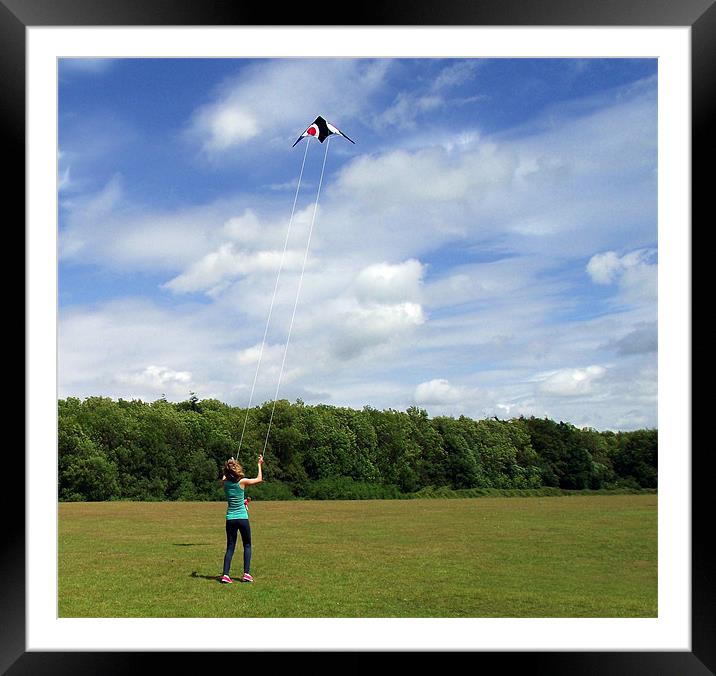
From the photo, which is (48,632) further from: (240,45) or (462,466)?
(462,466)

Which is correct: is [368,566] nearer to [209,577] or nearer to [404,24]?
[209,577]

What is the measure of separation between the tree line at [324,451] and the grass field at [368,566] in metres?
5.42

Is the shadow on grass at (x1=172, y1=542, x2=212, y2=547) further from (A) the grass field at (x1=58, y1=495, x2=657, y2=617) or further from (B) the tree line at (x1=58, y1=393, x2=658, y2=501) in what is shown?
(B) the tree line at (x1=58, y1=393, x2=658, y2=501)

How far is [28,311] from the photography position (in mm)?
3225

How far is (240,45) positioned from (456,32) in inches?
40.9

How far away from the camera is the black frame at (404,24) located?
3098 millimetres

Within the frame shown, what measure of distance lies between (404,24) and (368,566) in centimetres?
485

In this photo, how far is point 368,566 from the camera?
6500mm

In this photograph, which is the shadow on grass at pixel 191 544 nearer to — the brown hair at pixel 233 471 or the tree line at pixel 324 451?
the brown hair at pixel 233 471

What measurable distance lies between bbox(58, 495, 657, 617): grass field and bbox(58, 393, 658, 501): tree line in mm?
5415

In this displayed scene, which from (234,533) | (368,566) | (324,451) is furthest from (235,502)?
(324,451)

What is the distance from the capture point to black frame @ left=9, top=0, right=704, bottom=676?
310 centimetres

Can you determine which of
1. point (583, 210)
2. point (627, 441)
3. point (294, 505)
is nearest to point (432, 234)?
point (583, 210)

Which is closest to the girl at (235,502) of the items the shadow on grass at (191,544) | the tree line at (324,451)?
the shadow on grass at (191,544)
